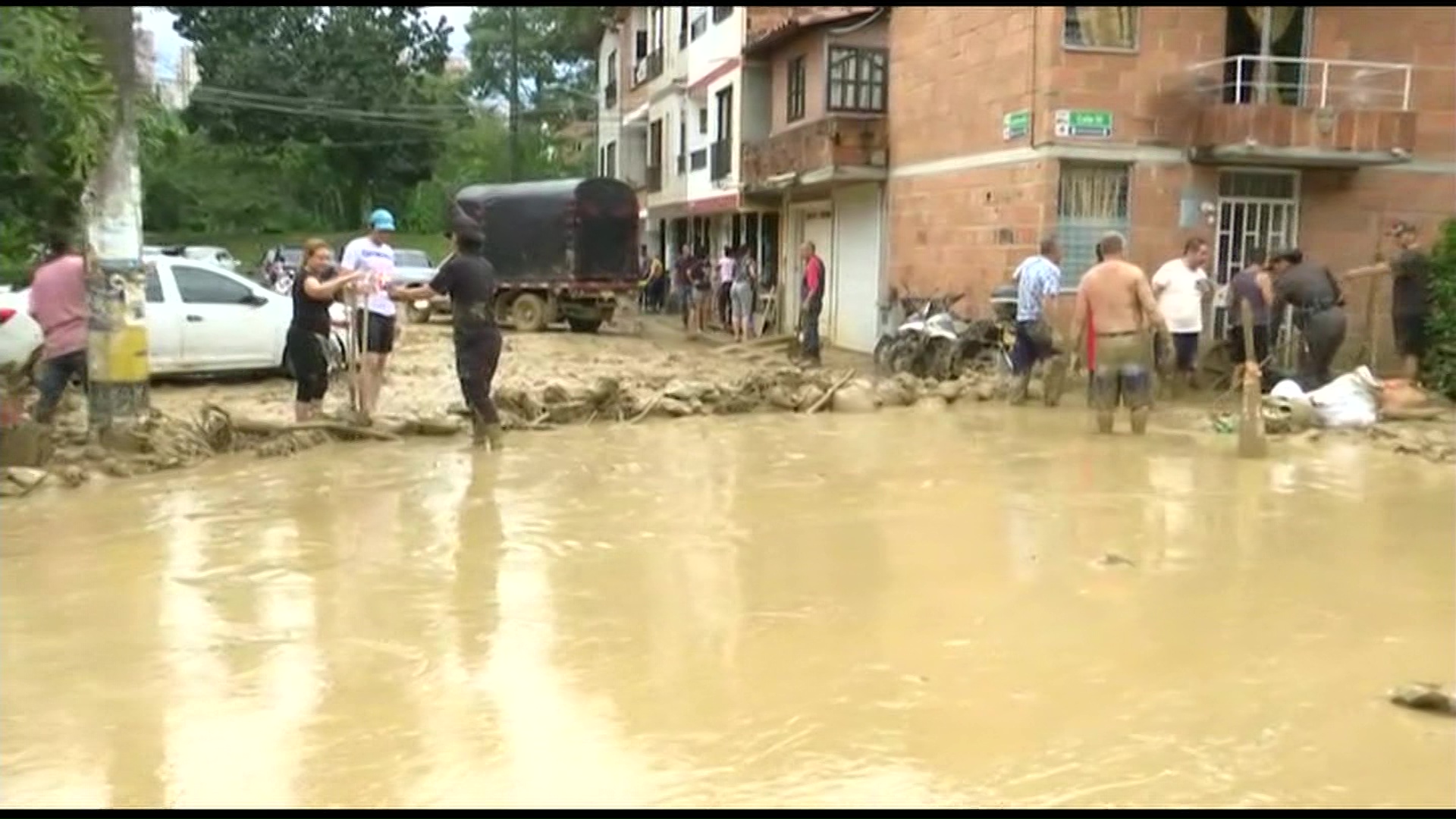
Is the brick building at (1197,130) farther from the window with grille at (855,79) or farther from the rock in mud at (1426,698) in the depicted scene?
the rock in mud at (1426,698)

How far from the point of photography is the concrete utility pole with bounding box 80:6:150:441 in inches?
363

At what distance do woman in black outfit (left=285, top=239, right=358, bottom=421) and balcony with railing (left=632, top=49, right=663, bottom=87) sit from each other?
1021 inches

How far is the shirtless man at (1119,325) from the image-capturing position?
414 inches

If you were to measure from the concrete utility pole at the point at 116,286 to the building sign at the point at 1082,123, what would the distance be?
949cm

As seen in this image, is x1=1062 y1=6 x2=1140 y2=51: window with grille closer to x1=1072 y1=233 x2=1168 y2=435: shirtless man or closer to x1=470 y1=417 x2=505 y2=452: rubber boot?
x1=1072 y1=233 x2=1168 y2=435: shirtless man

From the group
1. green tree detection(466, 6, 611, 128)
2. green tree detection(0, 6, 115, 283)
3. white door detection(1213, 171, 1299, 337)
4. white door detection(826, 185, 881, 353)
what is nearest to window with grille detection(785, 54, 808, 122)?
white door detection(826, 185, 881, 353)

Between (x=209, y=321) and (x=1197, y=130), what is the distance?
10401 mm

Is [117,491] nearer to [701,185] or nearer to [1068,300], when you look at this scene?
[1068,300]

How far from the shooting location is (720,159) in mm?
28391

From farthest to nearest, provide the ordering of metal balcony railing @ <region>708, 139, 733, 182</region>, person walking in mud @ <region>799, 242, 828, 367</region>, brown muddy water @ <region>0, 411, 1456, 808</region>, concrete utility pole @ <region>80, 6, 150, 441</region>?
1. metal balcony railing @ <region>708, 139, 733, 182</region>
2. person walking in mud @ <region>799, 242, 828, 367</region>
3. concrete utility pole @ <region>80, 6, 150, 441</region>
4. brown muddy water @ <region>0, 411, 1456, 808</region>

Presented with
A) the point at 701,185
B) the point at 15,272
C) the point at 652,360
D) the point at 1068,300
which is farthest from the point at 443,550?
the point at 701,185

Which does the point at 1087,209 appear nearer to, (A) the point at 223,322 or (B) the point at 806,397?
(B) the point at 806,397

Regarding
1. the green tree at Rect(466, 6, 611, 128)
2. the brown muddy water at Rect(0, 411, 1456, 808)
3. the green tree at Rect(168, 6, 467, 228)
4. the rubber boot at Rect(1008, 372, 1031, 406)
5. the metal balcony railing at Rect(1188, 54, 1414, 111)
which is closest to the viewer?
the brown muddy water at Rect(0, 411, 1456, 808)

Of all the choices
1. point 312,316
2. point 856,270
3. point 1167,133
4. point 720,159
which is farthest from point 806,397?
point 720,159
